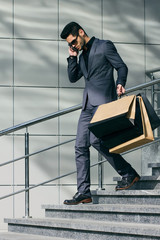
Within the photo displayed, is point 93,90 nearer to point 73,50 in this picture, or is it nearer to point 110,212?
point 73,50

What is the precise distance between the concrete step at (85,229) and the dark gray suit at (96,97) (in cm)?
46

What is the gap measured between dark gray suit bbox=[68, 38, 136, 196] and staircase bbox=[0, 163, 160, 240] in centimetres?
25

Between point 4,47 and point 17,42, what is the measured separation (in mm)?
221

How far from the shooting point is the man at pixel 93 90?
21.6 ft

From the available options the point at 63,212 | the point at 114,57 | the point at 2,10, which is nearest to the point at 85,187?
the point at 63,212

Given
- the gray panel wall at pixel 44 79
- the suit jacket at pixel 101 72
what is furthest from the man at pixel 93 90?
the gray panel wall at pixel 44 79

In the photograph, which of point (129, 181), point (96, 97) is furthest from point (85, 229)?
point (96, 97)

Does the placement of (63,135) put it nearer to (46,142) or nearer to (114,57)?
(46,142)

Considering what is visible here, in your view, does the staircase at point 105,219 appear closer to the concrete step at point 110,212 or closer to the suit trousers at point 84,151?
the concrete step at point 110,212

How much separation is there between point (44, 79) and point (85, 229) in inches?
190

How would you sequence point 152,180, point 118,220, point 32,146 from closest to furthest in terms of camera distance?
point 118,220 < point 152,180 < point 32,146

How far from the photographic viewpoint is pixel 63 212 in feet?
23.1

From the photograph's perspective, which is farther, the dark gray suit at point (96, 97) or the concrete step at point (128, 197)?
the dark gray suit at point (96, 97)

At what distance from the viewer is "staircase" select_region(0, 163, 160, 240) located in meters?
5.69
